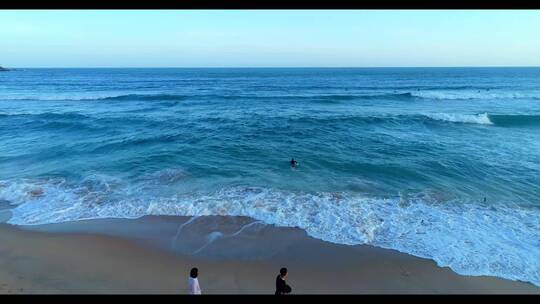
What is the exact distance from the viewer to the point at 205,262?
902cm

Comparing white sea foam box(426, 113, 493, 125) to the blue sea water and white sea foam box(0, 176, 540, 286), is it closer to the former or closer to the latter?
the blue sea water

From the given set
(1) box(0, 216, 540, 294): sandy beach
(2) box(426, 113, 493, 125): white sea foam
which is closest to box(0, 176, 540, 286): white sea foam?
(1) box(0, 216, 540, 294): sandy beach

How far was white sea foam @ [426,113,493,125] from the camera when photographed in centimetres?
2703

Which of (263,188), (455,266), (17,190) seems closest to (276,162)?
(263,188)

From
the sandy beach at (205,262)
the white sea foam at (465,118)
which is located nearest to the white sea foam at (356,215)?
the sandy beach at (205,262)

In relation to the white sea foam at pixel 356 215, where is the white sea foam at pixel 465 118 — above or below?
above

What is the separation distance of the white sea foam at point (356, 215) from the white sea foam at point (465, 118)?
17.0 m

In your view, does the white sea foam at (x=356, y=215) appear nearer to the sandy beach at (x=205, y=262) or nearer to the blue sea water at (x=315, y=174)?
the blue sea water at (x=315, y=174)

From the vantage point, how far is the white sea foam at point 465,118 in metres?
27.0

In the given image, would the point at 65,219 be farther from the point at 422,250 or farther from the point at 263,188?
the point at 422,250

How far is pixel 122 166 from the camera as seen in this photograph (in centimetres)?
1622

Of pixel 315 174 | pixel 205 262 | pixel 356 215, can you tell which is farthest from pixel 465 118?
pixel 205 262

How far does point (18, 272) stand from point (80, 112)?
2495cm

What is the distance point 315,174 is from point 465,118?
18.8m
